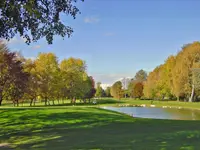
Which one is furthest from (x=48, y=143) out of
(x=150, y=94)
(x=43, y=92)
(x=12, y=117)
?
(x=150, y=94)

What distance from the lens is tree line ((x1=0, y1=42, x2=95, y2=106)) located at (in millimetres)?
39438

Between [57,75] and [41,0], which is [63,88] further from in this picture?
[41,0]

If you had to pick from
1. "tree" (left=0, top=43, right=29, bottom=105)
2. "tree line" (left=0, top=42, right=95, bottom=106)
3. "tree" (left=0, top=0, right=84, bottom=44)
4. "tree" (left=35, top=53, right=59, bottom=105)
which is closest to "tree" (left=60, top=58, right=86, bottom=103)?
"tree line" (left=0, top=42, right=95, bottom=106)

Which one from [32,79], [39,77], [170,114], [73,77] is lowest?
[170,114]

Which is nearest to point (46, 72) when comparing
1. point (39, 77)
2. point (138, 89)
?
point (39, 77)

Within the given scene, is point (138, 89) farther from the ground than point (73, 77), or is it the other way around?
point (73, 77)

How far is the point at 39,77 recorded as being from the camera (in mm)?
58406

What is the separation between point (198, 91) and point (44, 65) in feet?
115

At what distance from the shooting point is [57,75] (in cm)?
6166

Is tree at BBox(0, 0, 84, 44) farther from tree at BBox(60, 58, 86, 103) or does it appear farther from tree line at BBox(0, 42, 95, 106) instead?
tree at BBox(60, 58, 86, 103)

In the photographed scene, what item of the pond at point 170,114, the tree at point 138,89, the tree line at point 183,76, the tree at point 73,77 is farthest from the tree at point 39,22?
the tree at point 138,89

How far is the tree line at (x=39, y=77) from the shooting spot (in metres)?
39.4

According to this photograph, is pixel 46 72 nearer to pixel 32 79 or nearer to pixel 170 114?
pixel 32 79

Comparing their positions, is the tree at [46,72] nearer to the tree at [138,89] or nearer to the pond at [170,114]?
the pond at [170,114]
